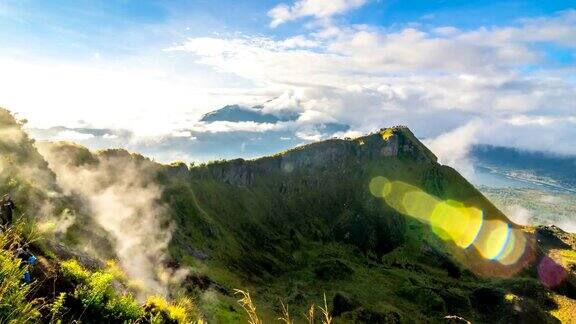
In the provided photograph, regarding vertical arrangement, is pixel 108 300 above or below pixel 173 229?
above

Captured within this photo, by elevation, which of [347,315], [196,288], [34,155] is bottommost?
[347,315]

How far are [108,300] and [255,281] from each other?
186 metres

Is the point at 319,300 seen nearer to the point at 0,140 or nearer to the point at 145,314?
the point at 0,140

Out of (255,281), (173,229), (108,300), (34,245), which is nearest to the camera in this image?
(108,300)

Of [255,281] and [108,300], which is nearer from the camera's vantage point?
[108,300]

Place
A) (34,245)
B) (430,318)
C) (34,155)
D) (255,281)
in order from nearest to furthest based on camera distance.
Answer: (34,245) → (34,155) → (430,318) → (255,281)

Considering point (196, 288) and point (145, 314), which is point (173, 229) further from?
point (145, 314)

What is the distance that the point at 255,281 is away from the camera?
19362cm

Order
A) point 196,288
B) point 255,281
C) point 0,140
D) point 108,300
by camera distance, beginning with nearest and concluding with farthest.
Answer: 1. point 108,300
2. point 0,140
3. point 196,288
4. point 255,281

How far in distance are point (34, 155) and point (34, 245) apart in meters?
46.0

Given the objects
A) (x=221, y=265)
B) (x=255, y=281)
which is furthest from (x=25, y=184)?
(x=255, y=281)

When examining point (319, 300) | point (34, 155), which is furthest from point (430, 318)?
point (34, 155)

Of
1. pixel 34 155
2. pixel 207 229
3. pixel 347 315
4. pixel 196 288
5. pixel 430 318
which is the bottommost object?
pixel 430 318

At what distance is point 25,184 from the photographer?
35094 mm
